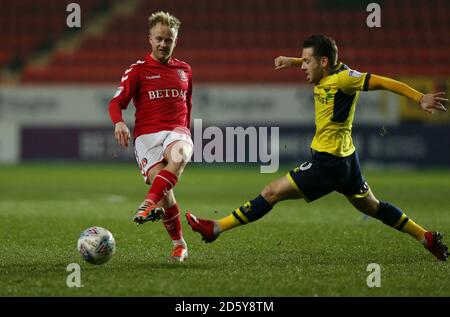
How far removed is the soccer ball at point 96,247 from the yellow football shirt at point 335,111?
176 centimetres

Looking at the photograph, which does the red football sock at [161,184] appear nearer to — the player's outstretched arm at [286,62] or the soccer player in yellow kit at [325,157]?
the soccer player in yellow kit at [325,157]

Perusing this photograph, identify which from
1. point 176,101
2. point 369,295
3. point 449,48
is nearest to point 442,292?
point 369,295

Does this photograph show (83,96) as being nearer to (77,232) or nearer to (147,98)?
(77,232)

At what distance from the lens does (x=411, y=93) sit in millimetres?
5793

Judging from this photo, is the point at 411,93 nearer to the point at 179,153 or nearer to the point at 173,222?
the point at 179,153

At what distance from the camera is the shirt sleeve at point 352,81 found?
6000 millimetres

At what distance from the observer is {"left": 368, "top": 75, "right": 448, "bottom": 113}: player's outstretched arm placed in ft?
18.6

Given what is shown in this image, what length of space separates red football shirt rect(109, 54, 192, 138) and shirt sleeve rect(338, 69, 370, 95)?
4.41ft

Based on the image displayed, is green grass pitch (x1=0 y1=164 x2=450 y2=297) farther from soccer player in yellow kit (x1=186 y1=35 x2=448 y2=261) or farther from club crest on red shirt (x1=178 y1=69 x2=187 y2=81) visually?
club crest on red shirt (x1=178 y1=69 x2=187 y2=81)

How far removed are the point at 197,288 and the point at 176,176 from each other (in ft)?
4.48

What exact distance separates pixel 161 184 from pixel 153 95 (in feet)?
2.62

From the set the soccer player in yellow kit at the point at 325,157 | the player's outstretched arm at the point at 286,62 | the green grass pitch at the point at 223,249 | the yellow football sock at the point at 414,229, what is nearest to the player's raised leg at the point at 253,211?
the soccer player in yellow kit at the point at 325,157

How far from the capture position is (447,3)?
2606cm

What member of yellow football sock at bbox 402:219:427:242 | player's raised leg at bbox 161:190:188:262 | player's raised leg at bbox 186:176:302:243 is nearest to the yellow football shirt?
player's raised leg at bbox 186:176:302:243
